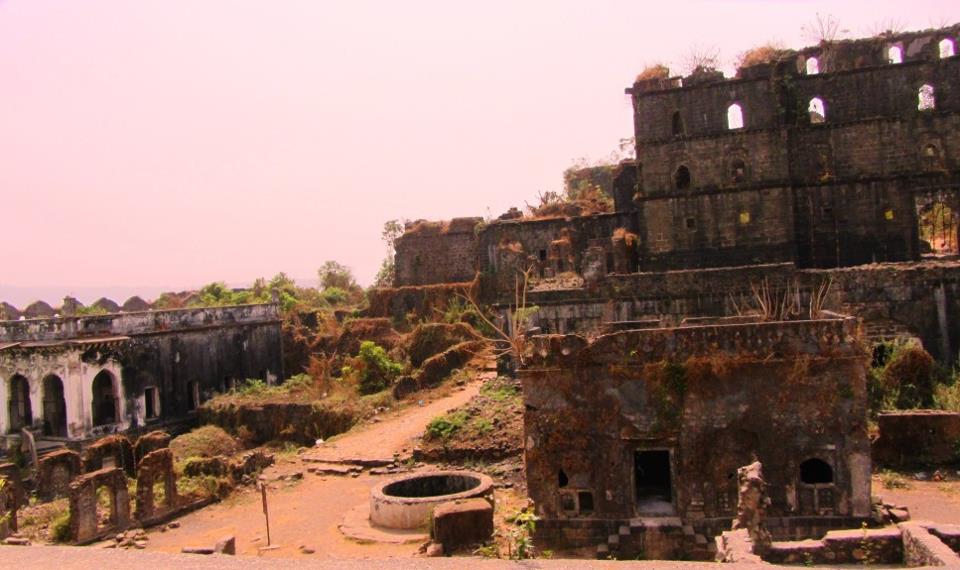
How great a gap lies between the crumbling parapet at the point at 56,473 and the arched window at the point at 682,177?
66.2ft

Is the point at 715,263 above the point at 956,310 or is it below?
above

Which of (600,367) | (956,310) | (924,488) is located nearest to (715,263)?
(956,310)

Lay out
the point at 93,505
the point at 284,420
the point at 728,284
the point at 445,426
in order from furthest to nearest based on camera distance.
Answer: the point at 284,420, the point at 728,284, the point at 445,426, the point at 93,505

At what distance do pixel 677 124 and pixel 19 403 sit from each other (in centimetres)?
2393

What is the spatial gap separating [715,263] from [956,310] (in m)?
7.94

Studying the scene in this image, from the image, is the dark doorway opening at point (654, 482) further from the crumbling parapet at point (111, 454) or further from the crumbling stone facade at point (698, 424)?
the crumbling parapet at point (111, 454)

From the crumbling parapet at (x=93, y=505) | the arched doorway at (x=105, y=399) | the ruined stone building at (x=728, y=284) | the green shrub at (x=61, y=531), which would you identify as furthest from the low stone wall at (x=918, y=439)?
the arched doorway at (x=105, y=399)

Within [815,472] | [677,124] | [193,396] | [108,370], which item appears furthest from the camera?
[193,396]

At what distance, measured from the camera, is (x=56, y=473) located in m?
20.0

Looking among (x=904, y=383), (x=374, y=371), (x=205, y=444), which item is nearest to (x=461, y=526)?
(x=904, y=383)

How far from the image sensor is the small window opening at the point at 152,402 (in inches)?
1054

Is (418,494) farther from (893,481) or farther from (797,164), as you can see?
(797,164)

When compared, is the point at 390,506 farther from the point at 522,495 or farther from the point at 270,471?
Result: the point at 270,471

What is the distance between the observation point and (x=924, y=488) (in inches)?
583
